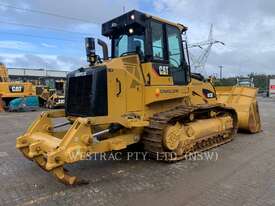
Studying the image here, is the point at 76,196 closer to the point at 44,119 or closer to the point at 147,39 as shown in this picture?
the point at 44,119

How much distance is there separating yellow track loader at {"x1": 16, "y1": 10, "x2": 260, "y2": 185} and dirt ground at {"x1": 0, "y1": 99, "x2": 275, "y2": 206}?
0.33 meters

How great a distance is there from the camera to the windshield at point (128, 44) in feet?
19.9

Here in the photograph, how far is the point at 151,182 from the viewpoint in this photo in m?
4.87

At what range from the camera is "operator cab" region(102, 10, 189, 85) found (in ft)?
19.5

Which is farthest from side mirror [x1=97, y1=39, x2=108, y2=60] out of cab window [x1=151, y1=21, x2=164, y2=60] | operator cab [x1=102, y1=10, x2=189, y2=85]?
cab window [x1=151, y1=21, x2=164, y2=60]

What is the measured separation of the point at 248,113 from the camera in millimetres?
8914

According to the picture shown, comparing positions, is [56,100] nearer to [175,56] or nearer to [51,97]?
[51,97]

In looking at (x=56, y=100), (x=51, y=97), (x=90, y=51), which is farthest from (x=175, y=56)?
(x=51, y=97)

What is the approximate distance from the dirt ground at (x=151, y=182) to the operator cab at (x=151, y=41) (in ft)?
6.55

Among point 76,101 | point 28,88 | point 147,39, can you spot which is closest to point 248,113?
point 147,39

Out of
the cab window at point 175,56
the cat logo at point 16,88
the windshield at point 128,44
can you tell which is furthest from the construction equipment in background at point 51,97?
the cab window at point 175,56

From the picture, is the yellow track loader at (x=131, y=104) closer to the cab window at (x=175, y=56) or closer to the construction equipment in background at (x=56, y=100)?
the cab window at (x=175, y=56)

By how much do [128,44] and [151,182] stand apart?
9.77ft

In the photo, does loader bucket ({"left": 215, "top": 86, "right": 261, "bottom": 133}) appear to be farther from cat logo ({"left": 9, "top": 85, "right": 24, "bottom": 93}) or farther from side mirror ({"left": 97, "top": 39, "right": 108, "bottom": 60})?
cat logo ({"left": 9, "top": 85, "right": 24, "bottom": 93})
